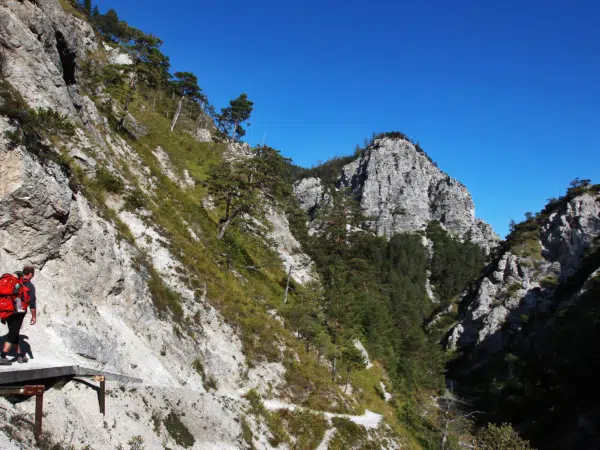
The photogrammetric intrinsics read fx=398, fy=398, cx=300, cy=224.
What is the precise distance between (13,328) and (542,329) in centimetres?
9883

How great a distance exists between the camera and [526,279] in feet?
371

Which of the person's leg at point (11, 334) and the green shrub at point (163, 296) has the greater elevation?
the green shrub at point (163, 296)

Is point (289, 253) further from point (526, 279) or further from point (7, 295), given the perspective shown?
point (526, 279)

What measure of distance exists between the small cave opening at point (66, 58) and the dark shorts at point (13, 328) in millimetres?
18255

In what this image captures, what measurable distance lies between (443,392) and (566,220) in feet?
230

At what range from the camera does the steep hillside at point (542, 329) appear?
57.2 meters

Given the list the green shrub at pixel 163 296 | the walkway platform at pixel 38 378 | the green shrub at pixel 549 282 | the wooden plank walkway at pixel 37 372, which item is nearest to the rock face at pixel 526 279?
the green shrub at pixel 549 282

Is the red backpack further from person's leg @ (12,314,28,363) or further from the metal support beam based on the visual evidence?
the metal support beam

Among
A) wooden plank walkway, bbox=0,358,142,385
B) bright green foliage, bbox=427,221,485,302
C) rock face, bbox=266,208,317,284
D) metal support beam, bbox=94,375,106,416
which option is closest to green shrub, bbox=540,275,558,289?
bright green foliage, bbox=427,221,485,302

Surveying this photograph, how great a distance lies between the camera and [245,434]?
628 inches

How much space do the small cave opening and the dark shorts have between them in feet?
59.9

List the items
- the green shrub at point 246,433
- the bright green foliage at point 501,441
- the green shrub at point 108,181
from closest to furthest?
1. the green shrub at point 246,433
2. the green shrub at point 108,181
3. the bright green foliage at point 501,441

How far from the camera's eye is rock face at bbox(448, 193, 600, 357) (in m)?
104

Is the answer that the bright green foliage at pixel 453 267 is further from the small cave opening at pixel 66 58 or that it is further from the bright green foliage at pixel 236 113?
the small cave opening at pixel 66 58
